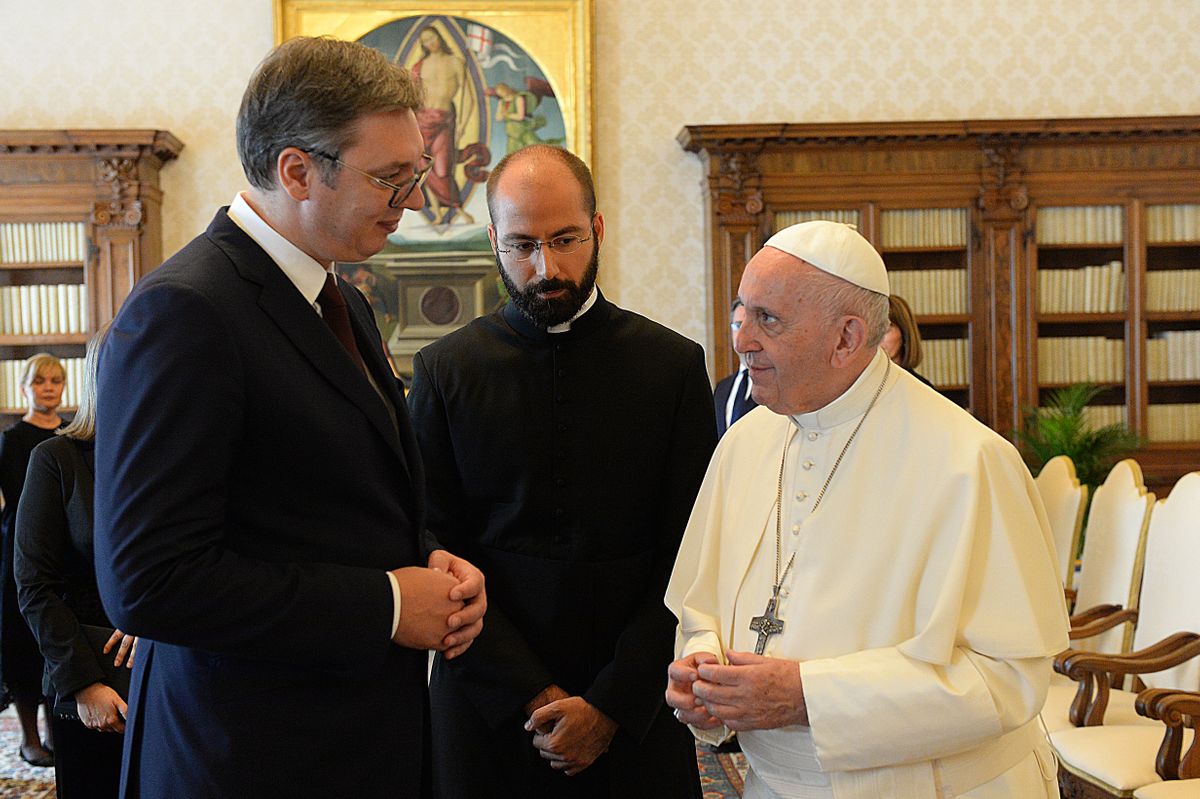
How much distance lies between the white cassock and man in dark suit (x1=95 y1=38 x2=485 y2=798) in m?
0.59

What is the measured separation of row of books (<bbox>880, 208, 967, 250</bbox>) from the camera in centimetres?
768

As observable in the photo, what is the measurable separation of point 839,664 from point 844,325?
0.59 meters

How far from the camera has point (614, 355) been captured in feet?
8.59

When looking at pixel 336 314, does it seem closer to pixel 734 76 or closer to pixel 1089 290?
pixel 734 76

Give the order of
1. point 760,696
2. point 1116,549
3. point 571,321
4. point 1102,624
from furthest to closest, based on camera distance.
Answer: point 1116,549, point 1102,624, point 571,321, point 760,696

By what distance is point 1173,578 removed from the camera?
4062 mm

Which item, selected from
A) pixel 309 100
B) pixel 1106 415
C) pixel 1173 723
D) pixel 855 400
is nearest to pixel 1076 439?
pixel 1106 415

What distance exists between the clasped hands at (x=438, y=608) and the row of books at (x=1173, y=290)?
7.15 m

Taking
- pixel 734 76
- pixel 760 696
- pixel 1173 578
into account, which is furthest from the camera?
pixel 734 76

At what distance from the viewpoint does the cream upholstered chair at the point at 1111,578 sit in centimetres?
412

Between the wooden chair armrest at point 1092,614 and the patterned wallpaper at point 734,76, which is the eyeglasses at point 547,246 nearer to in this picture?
the wooden chair armrest at point 1092,614

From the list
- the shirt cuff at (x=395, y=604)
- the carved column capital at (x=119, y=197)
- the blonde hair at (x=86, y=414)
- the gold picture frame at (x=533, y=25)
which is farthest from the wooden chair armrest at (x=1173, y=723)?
the carved column capital at (x=119, y=197)

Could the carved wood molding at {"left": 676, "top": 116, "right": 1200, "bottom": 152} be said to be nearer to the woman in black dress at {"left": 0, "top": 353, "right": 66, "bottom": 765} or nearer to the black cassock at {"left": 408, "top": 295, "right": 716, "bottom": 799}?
the woman in black dress at {"left": 0, "top": 353, "right": 66, "bottom": 765}

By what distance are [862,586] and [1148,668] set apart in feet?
7.01
